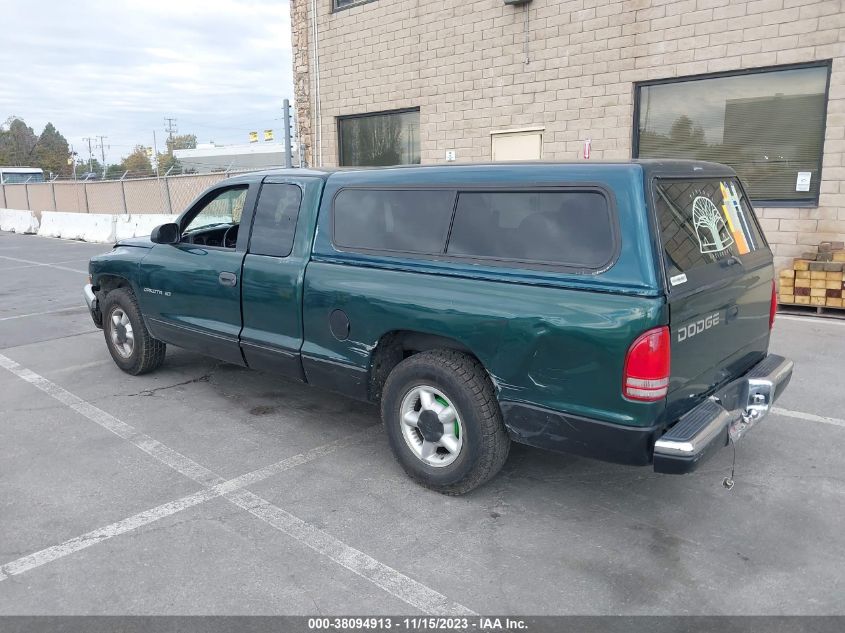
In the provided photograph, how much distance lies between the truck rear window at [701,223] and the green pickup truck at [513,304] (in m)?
0.01

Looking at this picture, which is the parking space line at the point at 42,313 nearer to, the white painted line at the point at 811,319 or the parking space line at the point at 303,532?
Answer: the parking space line at the point at 303,532

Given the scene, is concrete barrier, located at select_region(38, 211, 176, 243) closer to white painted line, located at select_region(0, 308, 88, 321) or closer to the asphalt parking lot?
white painted line, located at select_region(0, 308, 88, 321)

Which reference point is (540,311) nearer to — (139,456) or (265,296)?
(265,296)

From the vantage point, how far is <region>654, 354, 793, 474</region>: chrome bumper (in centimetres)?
319

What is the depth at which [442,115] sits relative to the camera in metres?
13.9

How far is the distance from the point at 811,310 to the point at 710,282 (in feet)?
22.6

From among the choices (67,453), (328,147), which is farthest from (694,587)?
(328,147)

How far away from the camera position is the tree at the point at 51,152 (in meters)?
95.1

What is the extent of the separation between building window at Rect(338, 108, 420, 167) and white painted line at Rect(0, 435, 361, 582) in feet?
34.6

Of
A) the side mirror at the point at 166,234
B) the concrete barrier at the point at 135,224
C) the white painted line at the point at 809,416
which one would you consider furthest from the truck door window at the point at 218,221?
the concrete barrier at the point at 135,224

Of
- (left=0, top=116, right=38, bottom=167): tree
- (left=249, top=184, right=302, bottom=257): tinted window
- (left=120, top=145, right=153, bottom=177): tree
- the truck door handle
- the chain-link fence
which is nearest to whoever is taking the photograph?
(left=249, top=184, right=302, bottom=257): tinted window

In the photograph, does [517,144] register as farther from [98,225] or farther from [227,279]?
[98,225]

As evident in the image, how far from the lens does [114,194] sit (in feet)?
79.3

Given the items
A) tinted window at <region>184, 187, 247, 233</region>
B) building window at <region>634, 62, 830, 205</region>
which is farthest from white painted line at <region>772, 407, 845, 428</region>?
building window at <region>634, 62, 830, 205</region>
